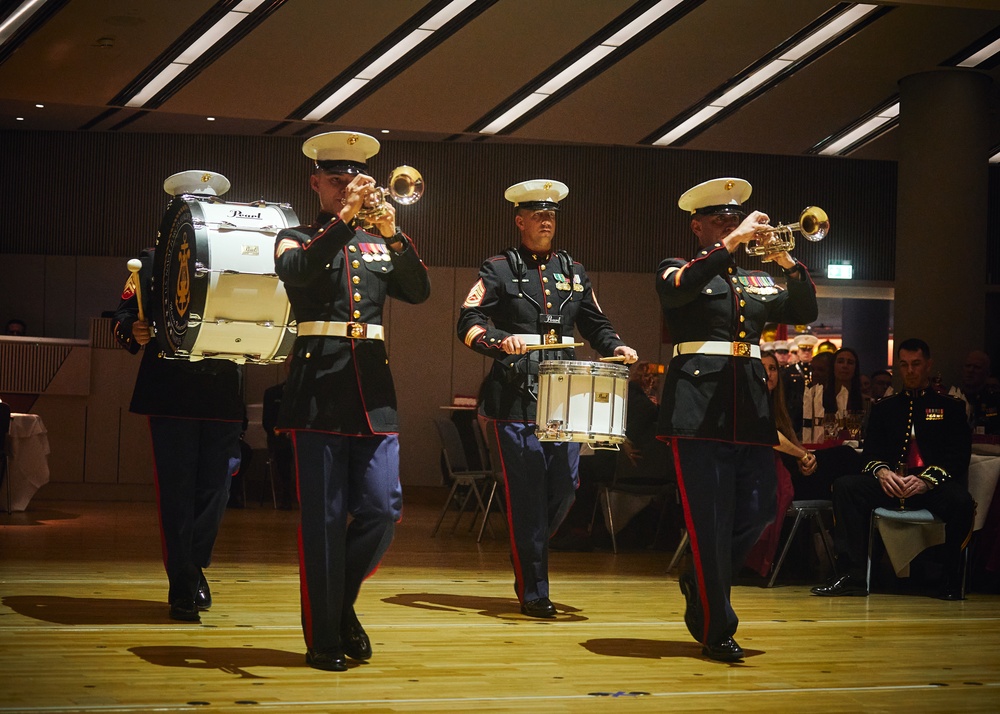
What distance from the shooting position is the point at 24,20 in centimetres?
962

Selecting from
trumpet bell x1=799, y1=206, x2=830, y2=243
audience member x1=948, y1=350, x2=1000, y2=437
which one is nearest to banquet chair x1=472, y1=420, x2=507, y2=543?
trumpet bell x1=799, y1=206, x2=830, y2=243

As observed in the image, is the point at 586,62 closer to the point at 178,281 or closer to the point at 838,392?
the point at 838,392

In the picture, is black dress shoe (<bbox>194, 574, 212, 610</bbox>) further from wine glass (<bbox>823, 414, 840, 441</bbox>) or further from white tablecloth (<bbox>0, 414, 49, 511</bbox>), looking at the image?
white tablecloth (<bbox>0, 414, 49, 511</bbox>)

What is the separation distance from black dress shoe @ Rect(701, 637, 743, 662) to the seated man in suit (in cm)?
221

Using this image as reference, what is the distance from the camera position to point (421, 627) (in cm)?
473

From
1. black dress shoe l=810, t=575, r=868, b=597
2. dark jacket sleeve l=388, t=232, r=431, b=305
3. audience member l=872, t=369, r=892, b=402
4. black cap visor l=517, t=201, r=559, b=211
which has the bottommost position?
black dress shoe l=810, t=575, r=868, b=597

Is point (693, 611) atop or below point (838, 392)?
below

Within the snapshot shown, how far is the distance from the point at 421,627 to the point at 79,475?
7641 millimetres

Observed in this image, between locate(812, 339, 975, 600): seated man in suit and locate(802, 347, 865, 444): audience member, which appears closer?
locate(812, 339, 975, 600): seated man in suit

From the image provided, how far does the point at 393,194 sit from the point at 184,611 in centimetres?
199

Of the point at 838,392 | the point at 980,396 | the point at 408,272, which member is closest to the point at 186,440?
the point at 408,272

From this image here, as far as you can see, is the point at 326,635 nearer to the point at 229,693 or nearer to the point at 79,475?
the point at 229,693

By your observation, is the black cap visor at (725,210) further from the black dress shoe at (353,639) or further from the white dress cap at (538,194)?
the black dress shoe at (353,639)

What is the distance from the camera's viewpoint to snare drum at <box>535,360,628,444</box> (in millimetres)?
4578
